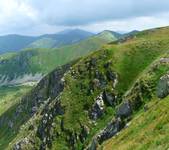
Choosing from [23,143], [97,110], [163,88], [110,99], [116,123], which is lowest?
[23,143]

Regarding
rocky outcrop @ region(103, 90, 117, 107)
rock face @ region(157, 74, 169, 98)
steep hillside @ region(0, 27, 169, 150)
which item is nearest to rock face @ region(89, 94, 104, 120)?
steep hillside @ region(0, 27, 169, 150)

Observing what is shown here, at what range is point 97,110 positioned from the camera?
153 metres

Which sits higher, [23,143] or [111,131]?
[111,131]

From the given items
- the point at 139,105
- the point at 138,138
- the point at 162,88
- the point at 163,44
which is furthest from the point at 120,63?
the point at 138,138

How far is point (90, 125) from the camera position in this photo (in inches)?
5960

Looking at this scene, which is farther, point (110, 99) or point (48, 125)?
point (48, 125)

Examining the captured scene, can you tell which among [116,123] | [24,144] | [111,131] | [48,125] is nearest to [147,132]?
[116,123]

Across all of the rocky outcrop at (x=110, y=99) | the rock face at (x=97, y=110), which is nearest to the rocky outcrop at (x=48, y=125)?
the rock face at (x=97, y=110)

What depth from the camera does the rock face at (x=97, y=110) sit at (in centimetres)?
15180

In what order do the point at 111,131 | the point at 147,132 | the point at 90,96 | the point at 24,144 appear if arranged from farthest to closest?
1. the point at 24,144
2. the point at 90,96
3. the point at 111,131
4. the point at 147,132

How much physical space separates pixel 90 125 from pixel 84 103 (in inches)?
460

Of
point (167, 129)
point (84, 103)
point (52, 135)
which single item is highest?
point (167, 129)

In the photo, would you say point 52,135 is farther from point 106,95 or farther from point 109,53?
point 109,53

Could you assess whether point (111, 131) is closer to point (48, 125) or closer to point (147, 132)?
→ point (147, 132)
